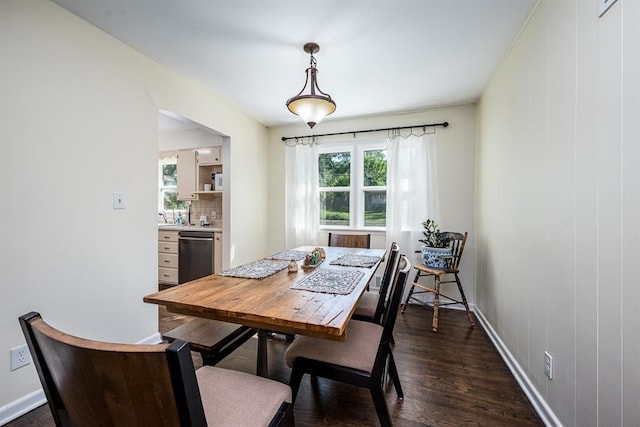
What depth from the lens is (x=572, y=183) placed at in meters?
1.29

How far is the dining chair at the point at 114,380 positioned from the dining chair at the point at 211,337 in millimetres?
674

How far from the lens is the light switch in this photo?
2066 millimetres

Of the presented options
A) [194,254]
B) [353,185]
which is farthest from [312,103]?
[194,254]

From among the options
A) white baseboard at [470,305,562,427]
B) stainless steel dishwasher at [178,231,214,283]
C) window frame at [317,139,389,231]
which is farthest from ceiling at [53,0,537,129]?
white baseboard at [470,305,562,427]

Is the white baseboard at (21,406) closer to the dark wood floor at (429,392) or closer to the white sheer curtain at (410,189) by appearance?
the dark wood floor at (429,392)

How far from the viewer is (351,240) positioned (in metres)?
3.20

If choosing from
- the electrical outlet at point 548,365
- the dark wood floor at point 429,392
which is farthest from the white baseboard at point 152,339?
the electrical outlet at point 548,365

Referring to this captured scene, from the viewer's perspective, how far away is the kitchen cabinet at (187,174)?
4.15 m

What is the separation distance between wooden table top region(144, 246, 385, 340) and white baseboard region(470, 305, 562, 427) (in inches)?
45.4

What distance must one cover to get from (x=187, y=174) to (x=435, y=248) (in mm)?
3577

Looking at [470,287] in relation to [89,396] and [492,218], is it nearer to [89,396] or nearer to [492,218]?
[492,218]

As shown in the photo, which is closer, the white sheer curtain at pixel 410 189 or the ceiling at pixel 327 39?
the ceiling at pixel 327 39

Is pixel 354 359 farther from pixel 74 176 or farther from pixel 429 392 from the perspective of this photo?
pixel 74 176

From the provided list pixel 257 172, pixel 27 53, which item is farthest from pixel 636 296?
pixel 257 172
